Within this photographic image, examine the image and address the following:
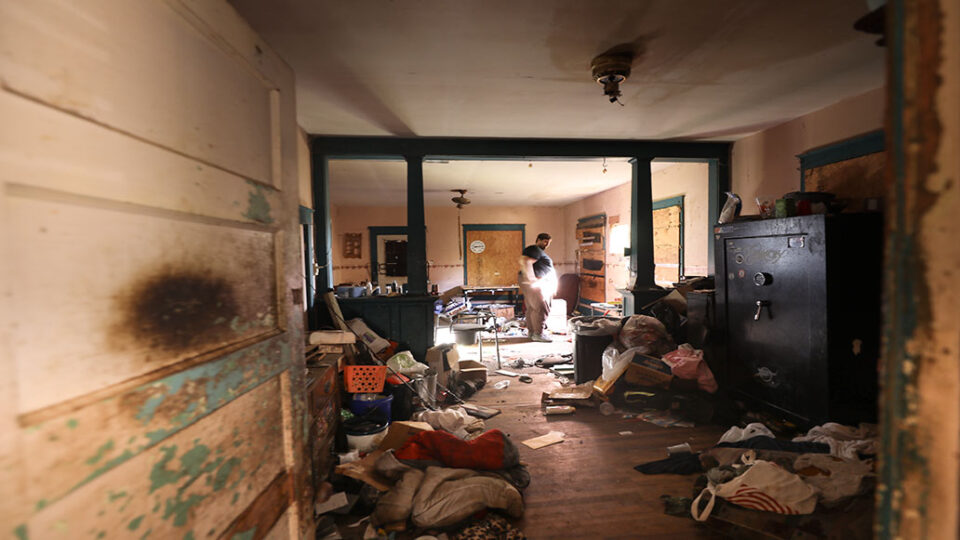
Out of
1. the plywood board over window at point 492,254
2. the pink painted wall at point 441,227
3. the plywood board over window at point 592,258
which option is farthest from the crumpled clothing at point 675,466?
the pink painted wall at point 441,227

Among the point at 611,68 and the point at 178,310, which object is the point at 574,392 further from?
the point at 178,310

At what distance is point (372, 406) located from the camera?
316 centimetres

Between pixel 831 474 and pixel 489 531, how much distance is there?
190cm

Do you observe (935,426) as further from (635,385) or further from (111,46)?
(635,385)

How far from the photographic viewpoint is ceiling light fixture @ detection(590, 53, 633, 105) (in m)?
2.54

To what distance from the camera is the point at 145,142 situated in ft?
2.87

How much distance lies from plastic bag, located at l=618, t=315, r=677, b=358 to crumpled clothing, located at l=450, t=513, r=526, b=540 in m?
2.29

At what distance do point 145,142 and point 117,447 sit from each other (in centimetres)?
63

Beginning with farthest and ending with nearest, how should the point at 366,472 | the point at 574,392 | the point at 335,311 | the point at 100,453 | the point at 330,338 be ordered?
the point at 335,311 → the point at 574,392 → the point at 330,338 → the point at 366,472 → the point at 100,453

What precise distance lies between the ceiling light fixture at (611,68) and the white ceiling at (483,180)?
2.66 metres

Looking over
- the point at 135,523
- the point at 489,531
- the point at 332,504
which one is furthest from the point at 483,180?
the point at 135,523

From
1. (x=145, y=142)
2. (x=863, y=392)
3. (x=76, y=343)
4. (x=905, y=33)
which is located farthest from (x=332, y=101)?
(x=863, y=392)

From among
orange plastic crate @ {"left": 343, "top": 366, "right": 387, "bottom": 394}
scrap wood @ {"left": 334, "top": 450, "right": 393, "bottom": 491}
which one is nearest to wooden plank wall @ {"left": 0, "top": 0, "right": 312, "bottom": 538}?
scrap wood @ {"left": 334, "top": 450, "right": 393, "bottom": 491}

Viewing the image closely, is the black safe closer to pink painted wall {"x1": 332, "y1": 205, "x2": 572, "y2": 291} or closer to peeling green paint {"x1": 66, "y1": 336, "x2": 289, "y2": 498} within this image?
peeling green paint {"x1": 66, "y1": 336, "x2": 289, "y2": 498}
